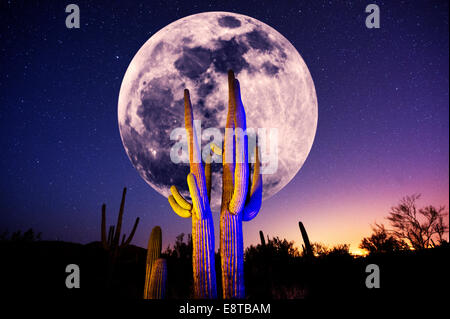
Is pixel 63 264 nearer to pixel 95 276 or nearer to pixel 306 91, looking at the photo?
pixel 95 276

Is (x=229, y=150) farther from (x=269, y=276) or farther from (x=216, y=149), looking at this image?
(x=269, y=276)

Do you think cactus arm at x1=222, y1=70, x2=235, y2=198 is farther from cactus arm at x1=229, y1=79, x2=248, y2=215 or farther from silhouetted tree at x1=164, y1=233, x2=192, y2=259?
silhouetted tree at x1=164, y1=233, x2=192, y2=259

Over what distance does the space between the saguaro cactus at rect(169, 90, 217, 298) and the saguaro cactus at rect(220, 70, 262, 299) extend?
11.6 inches

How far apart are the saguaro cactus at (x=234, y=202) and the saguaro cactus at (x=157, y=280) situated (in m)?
1.53

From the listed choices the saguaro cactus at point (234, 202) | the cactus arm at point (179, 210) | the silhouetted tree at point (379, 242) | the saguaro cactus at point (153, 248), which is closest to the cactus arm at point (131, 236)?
the saguaro cactus at point (153, 248)

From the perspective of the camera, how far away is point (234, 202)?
214 inches

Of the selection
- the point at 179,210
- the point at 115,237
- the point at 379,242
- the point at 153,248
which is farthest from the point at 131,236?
the point at 379,242

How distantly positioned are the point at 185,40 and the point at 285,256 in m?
14.1

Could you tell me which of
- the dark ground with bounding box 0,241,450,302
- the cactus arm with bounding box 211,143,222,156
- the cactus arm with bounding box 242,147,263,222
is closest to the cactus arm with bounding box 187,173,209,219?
the cactus arm with bounding box 242,147,263,222

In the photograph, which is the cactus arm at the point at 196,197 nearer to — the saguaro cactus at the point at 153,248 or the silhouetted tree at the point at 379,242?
the saguaro cactus at the point at 153,248

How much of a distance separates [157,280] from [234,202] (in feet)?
8.70
